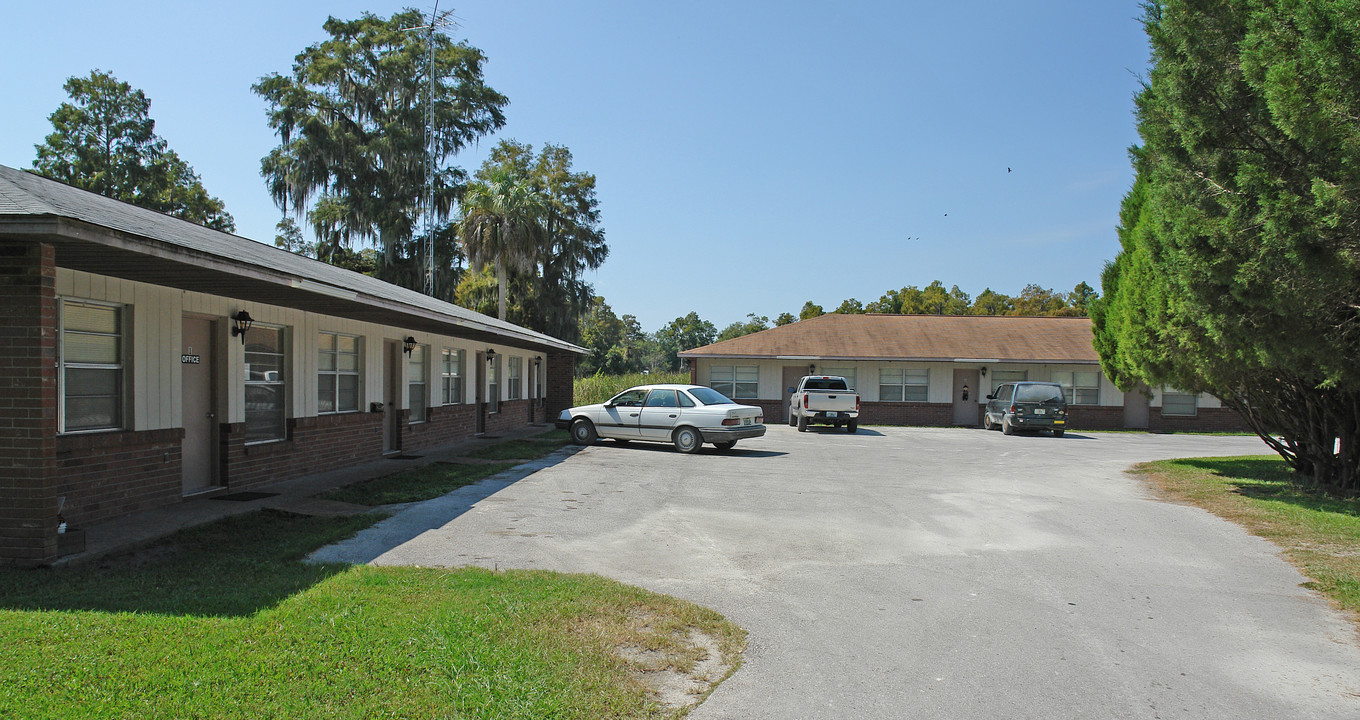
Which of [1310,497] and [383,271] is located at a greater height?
[383,271]

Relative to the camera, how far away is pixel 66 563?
20.6 ft

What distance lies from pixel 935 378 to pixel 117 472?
28625mm

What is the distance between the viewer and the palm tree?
106ft

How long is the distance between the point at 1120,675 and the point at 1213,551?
464cm

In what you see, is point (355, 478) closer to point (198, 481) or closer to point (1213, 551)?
point (198, 481)

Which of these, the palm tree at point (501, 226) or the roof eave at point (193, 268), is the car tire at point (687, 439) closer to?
the roof eave at point (193, 268)

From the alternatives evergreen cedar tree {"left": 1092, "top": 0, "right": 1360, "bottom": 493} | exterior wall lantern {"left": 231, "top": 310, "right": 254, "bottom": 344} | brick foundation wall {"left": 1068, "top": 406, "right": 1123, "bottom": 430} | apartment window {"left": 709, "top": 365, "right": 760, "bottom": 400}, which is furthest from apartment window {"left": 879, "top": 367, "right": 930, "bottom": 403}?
exterior wall lantern {"left": 231, "top": 310, "right": 254, "bottom": 344}

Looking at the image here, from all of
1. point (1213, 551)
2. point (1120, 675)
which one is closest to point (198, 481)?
point (1120, 675)

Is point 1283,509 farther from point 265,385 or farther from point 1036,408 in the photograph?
point 1036,408

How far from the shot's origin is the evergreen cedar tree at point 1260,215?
779cm

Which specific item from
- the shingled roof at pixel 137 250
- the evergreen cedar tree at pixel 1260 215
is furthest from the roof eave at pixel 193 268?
the evergreen cedar tree at pixel 1260 215

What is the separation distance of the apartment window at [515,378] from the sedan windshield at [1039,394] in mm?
16028

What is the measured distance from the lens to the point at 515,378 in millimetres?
24109

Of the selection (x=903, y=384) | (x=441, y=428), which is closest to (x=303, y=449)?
(x=441, y=428)
